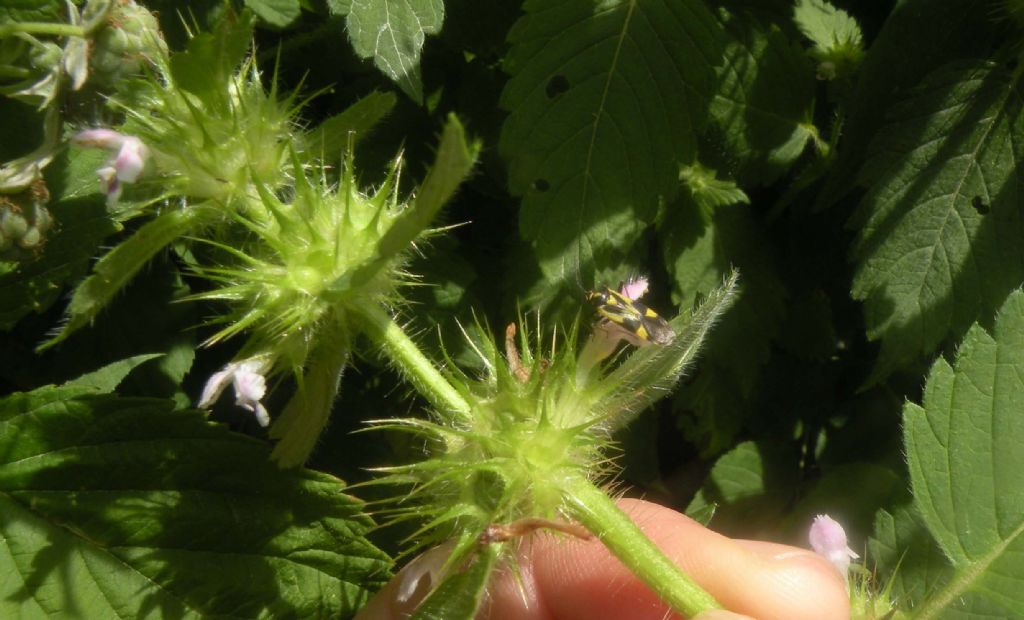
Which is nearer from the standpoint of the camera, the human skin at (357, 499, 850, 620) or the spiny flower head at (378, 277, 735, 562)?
the spiny flower head at (378, 277, 735, 562)

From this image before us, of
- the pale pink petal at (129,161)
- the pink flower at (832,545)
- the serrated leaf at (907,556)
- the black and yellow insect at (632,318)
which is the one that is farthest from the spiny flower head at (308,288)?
the serrated leaf at (907,556)

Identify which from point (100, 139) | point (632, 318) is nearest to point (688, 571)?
point (632, 318)

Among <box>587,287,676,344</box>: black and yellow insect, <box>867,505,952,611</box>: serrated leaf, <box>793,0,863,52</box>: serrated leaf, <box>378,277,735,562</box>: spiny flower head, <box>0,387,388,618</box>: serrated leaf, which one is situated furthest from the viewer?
<box>793,0,863,52</box>: serrated leaf

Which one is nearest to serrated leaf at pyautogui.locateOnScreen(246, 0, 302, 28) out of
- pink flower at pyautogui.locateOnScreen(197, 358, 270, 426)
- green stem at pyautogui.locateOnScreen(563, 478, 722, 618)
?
pink flower at pyautogui.locateOnScreen(197, 358, 270, 426)

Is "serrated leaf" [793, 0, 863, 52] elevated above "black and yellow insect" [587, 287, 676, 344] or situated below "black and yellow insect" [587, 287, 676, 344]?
above

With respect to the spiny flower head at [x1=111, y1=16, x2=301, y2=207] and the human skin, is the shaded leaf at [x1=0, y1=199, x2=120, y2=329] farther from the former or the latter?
the human skin
